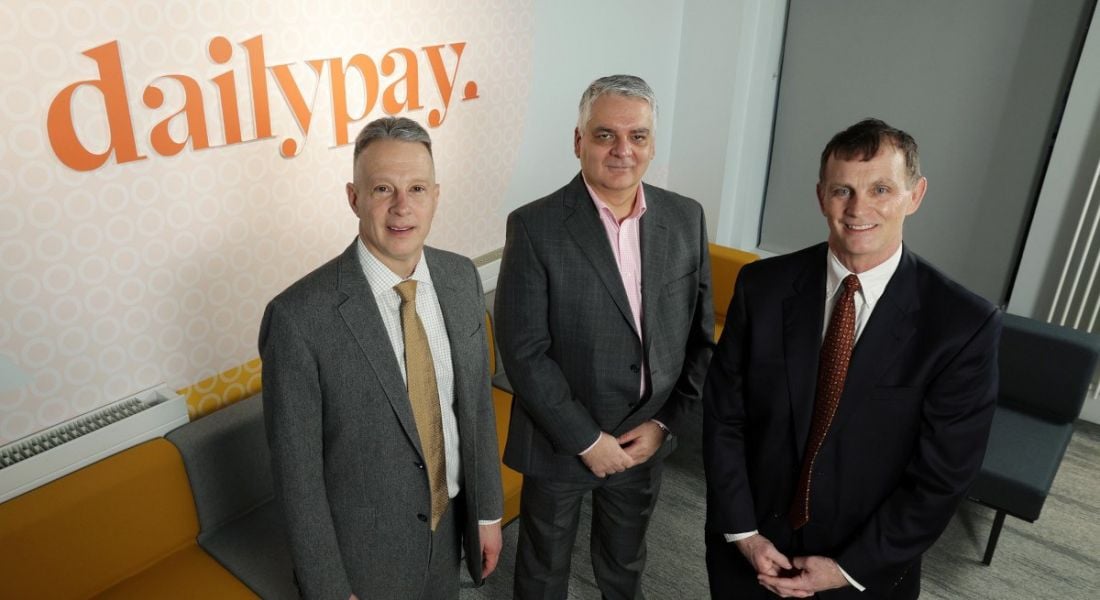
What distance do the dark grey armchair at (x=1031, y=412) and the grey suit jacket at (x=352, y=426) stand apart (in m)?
2.44

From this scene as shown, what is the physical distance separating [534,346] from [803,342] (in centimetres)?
78

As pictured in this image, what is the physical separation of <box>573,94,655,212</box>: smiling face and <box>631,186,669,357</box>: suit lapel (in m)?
0.15

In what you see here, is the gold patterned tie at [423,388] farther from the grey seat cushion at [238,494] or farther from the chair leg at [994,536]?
the chair leg at [994,536]

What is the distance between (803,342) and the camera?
1.80 metres

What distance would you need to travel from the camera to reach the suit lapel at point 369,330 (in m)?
1.68

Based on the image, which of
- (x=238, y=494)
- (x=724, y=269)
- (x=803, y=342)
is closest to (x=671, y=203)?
(x=803, y=342)

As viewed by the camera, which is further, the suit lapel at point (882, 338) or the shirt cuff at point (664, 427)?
the shirt cuff at point (664, 427)

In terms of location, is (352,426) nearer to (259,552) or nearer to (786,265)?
(786,265)

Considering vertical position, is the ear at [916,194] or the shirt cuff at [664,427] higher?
the ear at [916,194]

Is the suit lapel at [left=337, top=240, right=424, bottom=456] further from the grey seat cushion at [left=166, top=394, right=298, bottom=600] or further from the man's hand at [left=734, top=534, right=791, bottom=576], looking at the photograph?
the grey seat cushion at [left=166, top=394, right=298, bottom=600]

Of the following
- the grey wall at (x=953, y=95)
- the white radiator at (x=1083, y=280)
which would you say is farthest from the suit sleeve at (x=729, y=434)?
the grey wall at (x=953, y=95)

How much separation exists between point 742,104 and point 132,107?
3725mm

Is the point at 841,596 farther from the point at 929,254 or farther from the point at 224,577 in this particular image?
the point at 929,254

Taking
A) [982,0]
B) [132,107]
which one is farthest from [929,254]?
[132,107]
